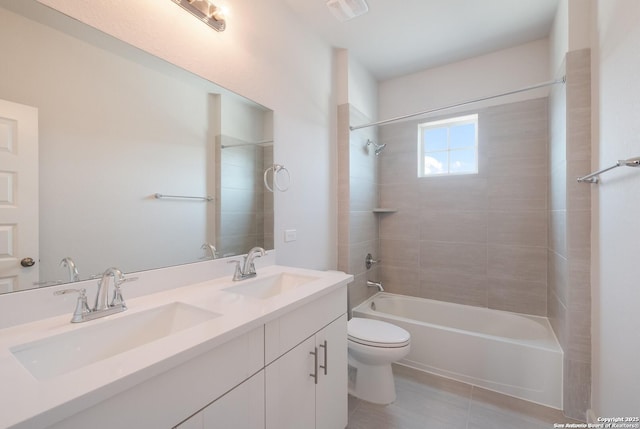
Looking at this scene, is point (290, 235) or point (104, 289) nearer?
point (104, 289)

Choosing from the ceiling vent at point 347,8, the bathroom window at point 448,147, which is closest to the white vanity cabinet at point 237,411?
the ceiling vent at point 347,8

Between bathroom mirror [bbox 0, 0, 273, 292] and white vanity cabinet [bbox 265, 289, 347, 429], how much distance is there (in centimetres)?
62

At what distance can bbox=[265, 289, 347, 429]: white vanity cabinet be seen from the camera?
0.98m

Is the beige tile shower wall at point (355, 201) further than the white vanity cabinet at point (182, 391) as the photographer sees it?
Yes

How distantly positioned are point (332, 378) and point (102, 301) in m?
1.03

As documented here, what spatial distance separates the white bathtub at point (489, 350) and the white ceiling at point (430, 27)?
233 centimetres

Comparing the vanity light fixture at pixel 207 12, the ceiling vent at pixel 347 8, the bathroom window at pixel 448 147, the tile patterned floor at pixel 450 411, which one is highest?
the ceiling vent at pixel 347 8

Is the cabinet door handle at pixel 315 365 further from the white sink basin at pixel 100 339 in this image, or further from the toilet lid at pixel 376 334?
the toilet lid at pixel 376 334

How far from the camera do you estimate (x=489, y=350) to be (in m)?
1.92

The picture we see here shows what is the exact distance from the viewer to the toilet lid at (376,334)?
5.76 feet

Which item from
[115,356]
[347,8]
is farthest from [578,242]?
[115,356]

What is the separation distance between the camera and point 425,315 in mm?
2701

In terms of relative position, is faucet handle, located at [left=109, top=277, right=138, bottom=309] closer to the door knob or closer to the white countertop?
the white countertop

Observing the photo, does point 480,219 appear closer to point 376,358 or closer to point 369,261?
point 369,261
